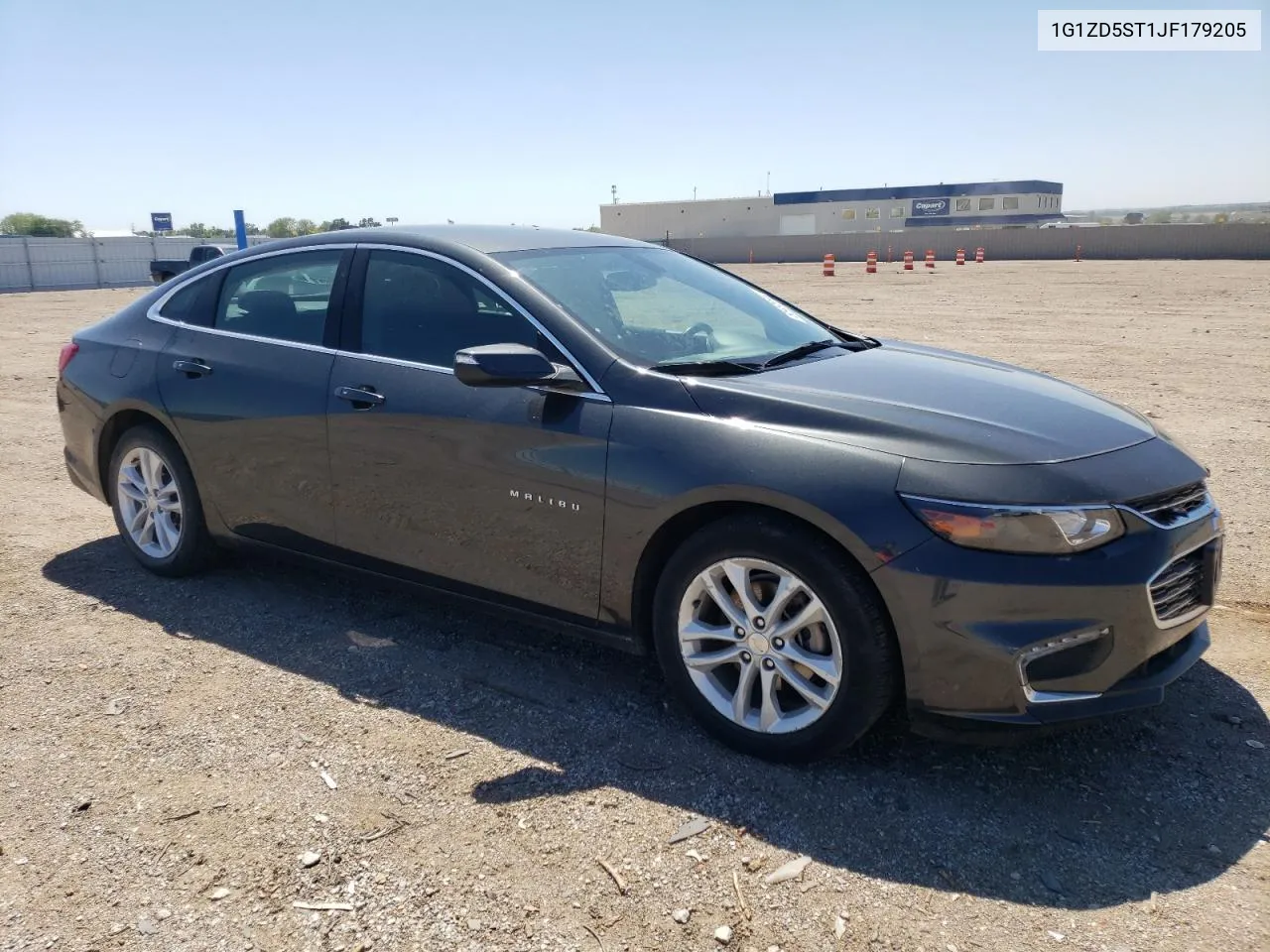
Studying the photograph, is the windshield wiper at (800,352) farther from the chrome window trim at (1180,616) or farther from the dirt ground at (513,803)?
the chrome window trim at (1180,616)

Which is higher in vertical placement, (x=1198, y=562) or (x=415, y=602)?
(x=1198, y=562)

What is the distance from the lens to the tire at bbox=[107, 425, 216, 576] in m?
4.88

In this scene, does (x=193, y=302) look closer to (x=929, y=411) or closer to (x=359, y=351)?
(x=359, y=351)

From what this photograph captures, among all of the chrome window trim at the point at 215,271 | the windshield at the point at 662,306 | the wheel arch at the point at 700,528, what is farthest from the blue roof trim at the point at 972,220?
the wheel arch at the point at 700,528

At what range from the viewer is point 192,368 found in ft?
15.6

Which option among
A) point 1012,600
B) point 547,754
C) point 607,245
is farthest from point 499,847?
point 607,245

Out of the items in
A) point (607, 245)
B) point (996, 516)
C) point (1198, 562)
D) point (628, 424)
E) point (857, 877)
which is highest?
point (607, 245)

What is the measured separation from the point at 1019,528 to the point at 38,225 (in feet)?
310

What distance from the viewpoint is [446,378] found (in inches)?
154

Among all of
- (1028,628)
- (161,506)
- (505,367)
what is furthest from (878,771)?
(161,506)

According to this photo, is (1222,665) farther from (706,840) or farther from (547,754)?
(547,754)

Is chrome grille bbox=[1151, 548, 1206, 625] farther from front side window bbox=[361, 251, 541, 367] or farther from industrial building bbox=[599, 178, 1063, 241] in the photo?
industrial building bbox=[599, 178, 1063, 241]

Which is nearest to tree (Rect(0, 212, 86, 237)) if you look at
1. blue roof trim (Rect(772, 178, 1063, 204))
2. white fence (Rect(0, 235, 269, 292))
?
white fence (Rect(0, 235, 269, 292))

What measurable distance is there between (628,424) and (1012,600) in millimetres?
1337
